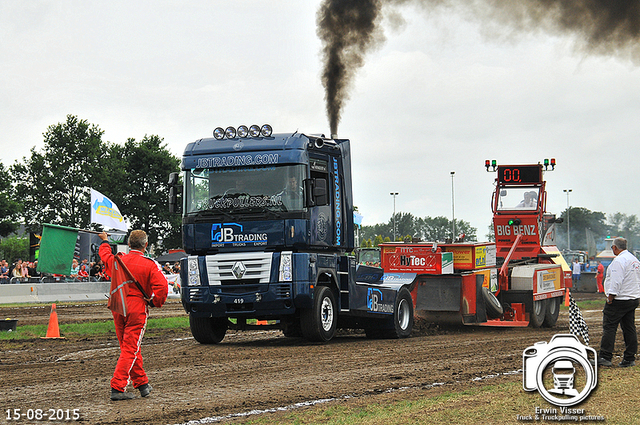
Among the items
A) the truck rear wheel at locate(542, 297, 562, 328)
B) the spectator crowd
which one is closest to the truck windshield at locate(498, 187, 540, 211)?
the truck rear wheel at locate(542, 297, 562, 328)

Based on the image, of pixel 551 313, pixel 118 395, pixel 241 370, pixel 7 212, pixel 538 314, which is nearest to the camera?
pixel 118 395

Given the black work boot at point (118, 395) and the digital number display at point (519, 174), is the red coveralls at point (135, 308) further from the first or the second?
the digital number display at point (519, 174)

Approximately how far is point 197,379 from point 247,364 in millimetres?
1512

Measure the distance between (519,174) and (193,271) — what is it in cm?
1069

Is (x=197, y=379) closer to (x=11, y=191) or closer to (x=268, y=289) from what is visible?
(x=268, y=289)

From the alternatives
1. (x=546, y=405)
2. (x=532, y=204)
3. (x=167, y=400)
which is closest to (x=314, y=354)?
(x=167, y=400)

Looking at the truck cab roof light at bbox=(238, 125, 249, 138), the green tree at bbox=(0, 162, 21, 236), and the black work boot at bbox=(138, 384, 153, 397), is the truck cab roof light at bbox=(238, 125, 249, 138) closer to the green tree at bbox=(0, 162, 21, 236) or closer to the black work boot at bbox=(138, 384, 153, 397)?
the black work boot at bbox=(138, 384, 153, 397)

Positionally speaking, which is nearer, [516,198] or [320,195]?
[320,195]

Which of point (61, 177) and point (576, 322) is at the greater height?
point (61, 177)

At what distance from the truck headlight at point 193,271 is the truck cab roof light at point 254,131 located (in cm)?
238

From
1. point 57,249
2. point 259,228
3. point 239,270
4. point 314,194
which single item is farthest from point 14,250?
point 314,194

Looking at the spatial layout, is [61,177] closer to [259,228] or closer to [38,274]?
[38,274]

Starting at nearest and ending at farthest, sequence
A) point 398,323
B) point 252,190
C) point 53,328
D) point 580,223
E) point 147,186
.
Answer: point 252,190 < point 398,323 < point 53,328 < point 147,186 < point 580,223

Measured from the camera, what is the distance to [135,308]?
7.85 metres
